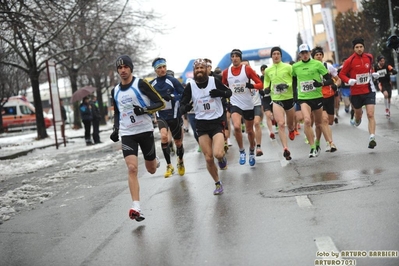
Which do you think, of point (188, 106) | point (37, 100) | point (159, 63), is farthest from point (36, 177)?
point (37, 100)

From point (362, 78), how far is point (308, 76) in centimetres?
117

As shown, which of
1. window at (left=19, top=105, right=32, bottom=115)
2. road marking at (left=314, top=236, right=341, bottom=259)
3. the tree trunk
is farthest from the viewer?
window at (left=19, top=105, right=32, bottom=115)

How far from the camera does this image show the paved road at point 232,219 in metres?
6.15

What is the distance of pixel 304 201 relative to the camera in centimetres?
823

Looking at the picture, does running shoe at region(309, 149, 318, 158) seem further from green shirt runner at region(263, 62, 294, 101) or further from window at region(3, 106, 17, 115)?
window at region(3, 106, 17, 115)

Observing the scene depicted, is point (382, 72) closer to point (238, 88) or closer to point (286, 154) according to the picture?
point (286, 154)

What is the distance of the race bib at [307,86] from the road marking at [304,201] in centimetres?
441

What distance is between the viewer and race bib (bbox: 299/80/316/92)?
12.6 meters

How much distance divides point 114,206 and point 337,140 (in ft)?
24.7

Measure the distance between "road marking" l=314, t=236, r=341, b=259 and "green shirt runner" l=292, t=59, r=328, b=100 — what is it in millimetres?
6640

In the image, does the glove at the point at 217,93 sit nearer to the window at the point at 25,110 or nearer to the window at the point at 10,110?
the window at the point at 25,110

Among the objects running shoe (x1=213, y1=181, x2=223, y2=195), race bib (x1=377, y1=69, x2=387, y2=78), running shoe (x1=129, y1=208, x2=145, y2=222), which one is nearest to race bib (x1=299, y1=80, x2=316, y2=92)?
running shoe (x1=213, y1=181, x2=223, y2=195)

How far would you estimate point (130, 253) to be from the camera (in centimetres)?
662

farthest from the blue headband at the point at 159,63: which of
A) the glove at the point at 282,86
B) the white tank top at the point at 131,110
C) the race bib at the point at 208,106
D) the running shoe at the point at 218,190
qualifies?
the white tank top at the point at 131,110
